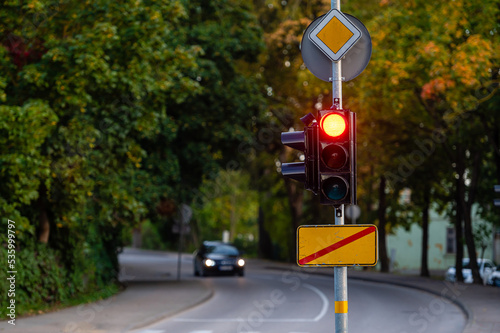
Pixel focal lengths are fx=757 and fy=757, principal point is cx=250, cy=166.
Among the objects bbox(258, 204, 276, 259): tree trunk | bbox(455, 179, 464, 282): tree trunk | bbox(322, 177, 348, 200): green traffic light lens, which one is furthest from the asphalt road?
bbox(258, 204, 276, 259): tree trunk

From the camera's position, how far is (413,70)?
22.7 meters

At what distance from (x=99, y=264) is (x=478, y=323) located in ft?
37.8

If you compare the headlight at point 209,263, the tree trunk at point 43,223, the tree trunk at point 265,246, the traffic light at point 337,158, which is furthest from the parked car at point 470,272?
the traffic light at point 337,158

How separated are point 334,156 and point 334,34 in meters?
1.35

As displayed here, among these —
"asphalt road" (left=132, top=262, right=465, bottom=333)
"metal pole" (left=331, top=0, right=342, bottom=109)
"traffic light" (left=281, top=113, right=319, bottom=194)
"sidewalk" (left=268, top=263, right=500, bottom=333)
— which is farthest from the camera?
"asphalt road" (left=132, top=262, right=465, bottom=333)

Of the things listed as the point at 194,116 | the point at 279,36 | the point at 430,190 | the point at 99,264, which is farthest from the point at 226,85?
the point at 430,190

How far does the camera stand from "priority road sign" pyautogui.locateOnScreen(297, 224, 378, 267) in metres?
7.10

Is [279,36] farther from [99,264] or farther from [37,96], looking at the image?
[37,96]

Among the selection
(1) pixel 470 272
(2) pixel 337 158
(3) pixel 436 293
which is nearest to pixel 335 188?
(2) pixel 337 158

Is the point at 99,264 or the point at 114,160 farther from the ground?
the point at 114,160

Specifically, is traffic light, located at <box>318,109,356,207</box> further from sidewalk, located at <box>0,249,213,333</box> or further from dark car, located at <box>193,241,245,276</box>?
dark car, located at <box>193,241,245,276</box>

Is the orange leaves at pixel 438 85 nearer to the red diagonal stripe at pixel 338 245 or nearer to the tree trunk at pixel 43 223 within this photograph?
the tree trunk at pixel 43 223

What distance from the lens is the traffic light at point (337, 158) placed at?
23.7 feet

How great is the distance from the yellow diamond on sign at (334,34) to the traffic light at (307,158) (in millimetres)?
832
